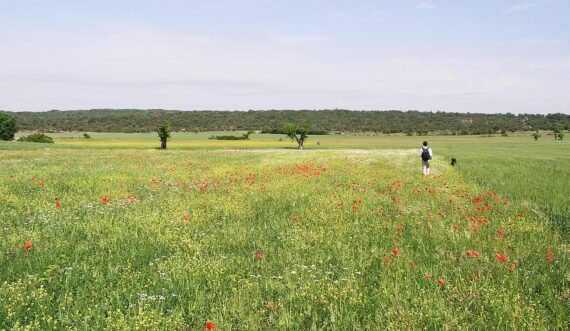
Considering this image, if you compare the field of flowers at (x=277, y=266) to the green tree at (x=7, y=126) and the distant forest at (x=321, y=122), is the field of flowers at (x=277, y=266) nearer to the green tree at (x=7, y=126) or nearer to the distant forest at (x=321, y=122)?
the green tree at (x=7, y=126)

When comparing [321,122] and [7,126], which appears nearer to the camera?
[7,126]

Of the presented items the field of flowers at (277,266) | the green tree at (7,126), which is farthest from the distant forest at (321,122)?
the field of flowers at (277,266)

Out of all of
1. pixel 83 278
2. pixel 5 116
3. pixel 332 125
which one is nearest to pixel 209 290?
pixel 83 278

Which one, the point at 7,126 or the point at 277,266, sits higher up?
the point at 7,126

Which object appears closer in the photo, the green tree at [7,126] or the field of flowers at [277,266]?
the field of flowers at [277,266]

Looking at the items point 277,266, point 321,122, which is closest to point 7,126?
point 277,266

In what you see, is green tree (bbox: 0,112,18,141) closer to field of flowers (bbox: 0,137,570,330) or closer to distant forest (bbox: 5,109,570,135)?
distant forest (bbox: 5,109,570,135)

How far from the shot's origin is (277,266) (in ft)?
19.5

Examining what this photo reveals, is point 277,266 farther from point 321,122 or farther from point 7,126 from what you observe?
point 321,122

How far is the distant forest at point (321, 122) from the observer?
138m

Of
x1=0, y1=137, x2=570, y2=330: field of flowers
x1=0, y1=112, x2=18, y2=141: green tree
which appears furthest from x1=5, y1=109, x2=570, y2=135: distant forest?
x1=0, y1=137, x2=570, y2=330: field of flowers

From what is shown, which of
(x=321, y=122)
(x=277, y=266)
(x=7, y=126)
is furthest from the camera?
(x=321, y=122)

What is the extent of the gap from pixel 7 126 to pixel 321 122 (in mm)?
111910

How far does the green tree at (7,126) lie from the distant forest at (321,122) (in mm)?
47795
